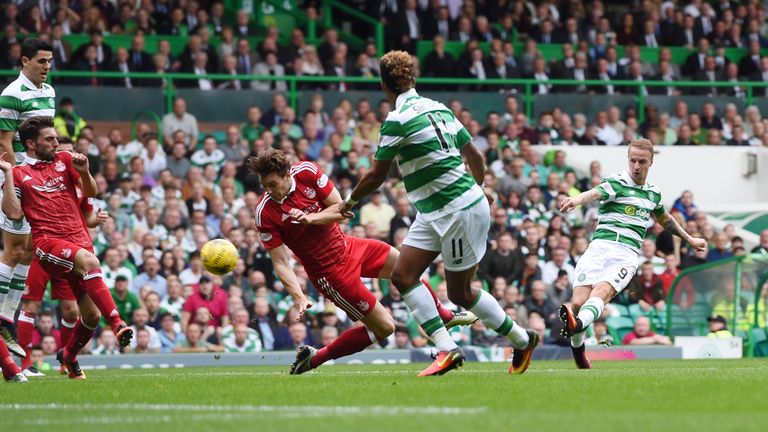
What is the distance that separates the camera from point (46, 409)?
28.7 feet

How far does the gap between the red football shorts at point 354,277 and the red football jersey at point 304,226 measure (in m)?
0.09

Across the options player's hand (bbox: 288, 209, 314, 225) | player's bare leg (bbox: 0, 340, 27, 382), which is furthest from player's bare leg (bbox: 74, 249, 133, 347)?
player's hand (bbox: 288, 209, 314, 225)

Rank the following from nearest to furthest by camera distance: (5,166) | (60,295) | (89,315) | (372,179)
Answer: (372,179) → (5,166) → (89,315) → (60,295)

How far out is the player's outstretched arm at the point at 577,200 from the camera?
11.7 metres

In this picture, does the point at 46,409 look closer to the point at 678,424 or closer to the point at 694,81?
the point at 678,424

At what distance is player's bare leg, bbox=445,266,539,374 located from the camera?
10.6m

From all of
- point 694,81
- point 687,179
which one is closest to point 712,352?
point 687,179

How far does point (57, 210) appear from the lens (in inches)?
472

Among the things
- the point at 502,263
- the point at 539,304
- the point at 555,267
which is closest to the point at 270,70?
the point at 502,263

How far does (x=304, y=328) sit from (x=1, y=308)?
6850 millimetres

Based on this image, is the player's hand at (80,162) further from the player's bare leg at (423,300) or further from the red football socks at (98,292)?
the player's bare leg at (423,300)

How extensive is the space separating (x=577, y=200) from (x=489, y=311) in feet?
5.35

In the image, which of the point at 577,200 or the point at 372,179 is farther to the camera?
the point at 577,200

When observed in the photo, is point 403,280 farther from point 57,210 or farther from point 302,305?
point 57,210
